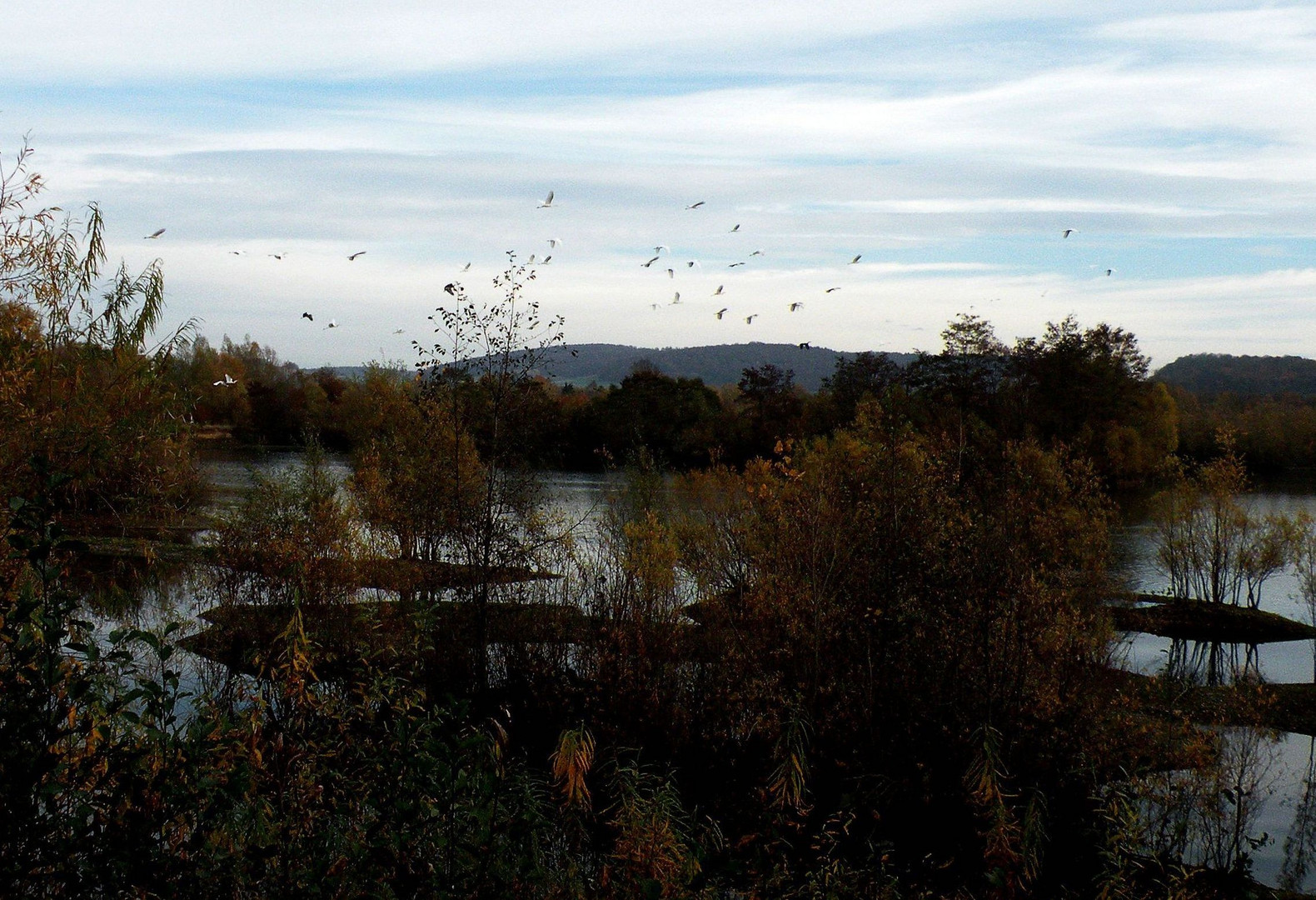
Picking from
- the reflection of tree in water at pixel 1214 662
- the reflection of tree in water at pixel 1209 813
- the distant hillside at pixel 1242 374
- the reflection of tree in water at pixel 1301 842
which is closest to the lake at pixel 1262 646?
the reflection of tree in water at pixel 1301 842

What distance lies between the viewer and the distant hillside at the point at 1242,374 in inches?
3561

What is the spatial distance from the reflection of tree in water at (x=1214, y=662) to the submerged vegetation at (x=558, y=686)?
483 centimetres

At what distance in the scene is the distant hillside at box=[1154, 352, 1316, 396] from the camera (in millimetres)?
90438

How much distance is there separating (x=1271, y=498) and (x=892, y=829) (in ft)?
170

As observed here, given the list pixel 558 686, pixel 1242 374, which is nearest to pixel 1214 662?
pixel 558 686

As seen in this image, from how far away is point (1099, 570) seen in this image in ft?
80.8

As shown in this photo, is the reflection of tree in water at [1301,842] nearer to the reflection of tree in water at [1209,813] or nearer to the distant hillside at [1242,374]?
the reflection of tree in water at [1209,813]

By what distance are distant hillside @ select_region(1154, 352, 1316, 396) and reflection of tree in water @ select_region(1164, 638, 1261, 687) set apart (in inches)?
2473

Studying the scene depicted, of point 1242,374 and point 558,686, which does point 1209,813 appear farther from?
point 1242,374

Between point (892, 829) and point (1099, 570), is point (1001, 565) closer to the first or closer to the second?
point (892, 829)

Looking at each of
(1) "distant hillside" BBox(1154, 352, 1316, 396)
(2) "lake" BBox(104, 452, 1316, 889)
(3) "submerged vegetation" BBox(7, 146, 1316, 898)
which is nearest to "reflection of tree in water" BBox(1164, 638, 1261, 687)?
(2) "lake" BBox(104, 452, 1316, 889)

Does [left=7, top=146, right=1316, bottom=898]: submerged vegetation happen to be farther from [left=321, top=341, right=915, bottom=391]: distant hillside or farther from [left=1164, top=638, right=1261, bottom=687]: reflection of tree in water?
[left=321, top=341, right=915, bottom=391]: distant hillside

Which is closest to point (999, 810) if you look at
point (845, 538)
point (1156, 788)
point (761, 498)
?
point (1156, 788)

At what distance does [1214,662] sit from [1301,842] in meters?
14.9
